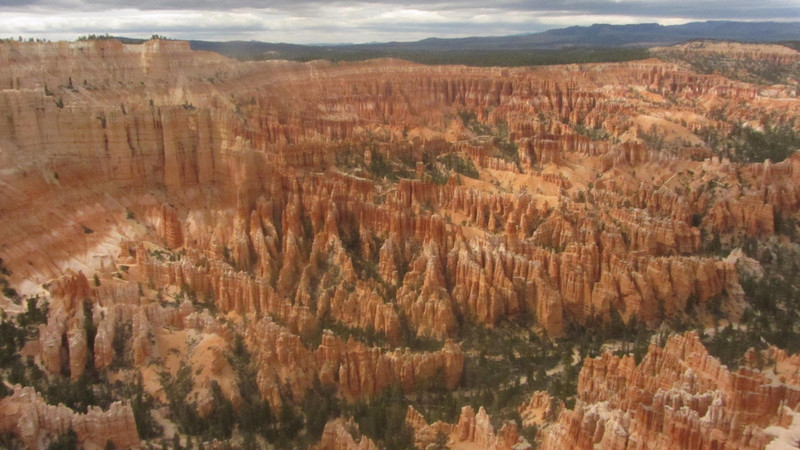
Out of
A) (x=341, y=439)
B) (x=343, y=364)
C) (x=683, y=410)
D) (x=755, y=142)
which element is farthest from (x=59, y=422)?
(x=755, y=142)

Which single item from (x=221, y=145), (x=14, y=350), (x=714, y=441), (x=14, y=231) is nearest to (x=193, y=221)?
(x=221, y=145)

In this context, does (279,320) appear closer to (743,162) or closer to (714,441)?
(714,441)

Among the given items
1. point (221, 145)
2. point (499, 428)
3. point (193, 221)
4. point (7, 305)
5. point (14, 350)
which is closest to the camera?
point (499, 428)

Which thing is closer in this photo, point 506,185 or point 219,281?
point 219,281

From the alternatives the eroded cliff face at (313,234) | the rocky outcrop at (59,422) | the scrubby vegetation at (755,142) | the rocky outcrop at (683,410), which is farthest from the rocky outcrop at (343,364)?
the scrubby vegetation at (755,142)

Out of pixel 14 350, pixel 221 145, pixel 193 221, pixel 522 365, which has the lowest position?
pixel 522 365

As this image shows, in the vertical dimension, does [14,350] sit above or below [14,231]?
below

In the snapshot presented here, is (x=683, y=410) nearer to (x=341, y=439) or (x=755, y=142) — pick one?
(x=341, y=439)

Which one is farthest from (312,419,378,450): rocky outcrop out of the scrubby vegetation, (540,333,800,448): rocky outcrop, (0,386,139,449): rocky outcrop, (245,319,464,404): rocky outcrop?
the scrubby vegetation
